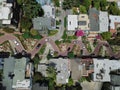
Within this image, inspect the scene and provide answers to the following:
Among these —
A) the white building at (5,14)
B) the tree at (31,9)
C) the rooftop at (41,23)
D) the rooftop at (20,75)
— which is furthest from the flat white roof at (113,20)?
the white building at (5,14)

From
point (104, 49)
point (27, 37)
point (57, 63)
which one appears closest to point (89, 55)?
point (104, 49)

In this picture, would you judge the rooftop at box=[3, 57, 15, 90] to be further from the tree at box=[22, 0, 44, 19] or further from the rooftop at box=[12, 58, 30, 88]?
the tree at box=[22, 0, 44, 19]

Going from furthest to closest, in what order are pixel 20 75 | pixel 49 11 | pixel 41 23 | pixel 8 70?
pixel 49 11
pixel 41 23
pixel 8 70
pixel 20 75

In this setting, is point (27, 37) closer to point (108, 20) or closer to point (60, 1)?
point (60, 1)

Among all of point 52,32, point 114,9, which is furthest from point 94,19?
point 52,32

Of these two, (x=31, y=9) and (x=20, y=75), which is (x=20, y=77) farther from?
(x=31, y=9)

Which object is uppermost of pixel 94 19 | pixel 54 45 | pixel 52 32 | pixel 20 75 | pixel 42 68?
pixel 94 19
